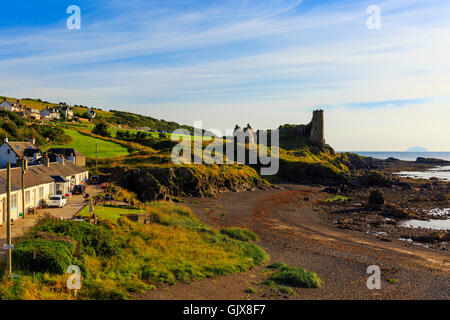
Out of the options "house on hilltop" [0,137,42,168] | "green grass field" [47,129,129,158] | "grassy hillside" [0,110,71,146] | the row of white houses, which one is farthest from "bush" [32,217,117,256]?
"grassy hillside" [0,110,71,146]

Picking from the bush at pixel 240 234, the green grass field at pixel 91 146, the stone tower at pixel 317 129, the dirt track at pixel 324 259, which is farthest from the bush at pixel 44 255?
the stone tower at pixel 317 129

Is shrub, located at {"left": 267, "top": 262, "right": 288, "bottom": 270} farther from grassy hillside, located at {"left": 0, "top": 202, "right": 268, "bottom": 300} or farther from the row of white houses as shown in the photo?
the row of white houses

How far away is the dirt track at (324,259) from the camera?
62.7ft

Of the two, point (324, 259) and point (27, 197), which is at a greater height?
point (27, 197)

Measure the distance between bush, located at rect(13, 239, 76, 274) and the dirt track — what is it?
13.9 feet

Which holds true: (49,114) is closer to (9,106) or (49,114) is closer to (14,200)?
(9,106)

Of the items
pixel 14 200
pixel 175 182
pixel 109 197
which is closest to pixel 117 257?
pixel 14 200

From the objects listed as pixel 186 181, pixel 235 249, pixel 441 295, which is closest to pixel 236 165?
pixel 186 181

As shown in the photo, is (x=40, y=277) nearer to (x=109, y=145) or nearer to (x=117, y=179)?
(x=117, y=179)

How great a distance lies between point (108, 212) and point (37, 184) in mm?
7228

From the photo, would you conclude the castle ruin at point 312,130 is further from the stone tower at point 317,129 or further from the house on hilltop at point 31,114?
the house on hilltop at point 31,114

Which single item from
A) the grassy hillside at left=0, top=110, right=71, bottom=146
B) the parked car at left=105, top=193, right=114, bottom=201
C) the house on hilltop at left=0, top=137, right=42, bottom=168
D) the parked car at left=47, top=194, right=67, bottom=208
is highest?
the grassy hillside at left=0, top=110, right=71, bottom=146

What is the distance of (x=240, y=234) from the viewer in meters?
31.9

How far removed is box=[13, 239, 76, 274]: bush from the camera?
16062 millimetres
